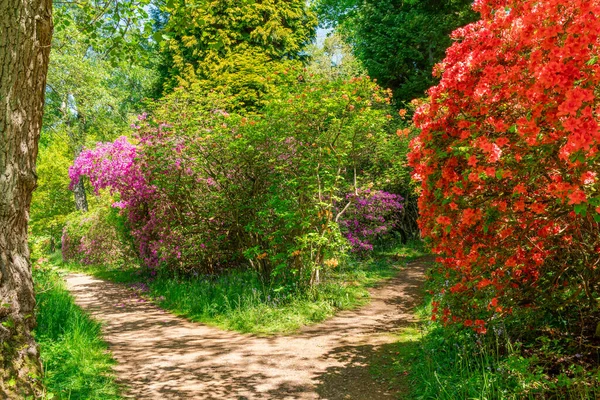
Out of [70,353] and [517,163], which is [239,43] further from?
[517,163]

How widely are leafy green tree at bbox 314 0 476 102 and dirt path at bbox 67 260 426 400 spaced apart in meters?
9.60

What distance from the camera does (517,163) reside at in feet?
10.1

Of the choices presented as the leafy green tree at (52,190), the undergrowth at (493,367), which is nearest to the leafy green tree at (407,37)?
the undergrowth at (493,367)

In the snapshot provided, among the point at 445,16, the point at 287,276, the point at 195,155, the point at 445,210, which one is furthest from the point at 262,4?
the point at 445,210

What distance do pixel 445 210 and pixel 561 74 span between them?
4.37 ft

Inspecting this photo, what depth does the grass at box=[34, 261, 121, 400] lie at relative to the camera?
4.03m

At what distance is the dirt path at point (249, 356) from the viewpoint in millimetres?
4379

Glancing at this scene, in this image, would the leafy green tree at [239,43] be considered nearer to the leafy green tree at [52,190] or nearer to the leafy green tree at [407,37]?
the leafy green tree at [407,37]

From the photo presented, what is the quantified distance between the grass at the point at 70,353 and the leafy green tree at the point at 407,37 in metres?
11.8

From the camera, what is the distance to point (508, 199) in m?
3.36

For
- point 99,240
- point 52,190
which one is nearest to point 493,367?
point 99,240

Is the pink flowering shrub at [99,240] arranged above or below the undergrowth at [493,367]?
above

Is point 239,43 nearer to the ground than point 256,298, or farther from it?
farther from it

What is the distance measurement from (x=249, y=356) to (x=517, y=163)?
3.81m
